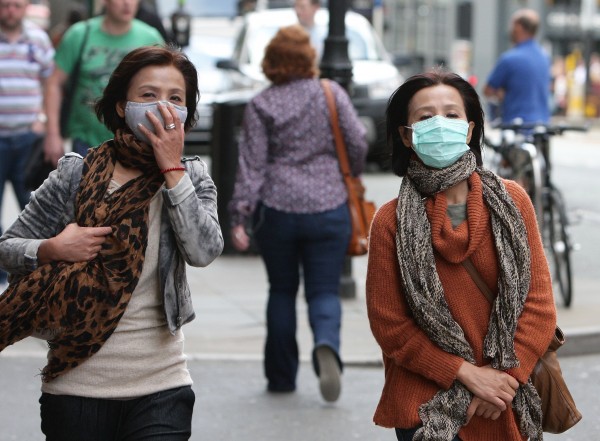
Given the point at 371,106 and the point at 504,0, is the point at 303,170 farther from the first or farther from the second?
the point at 504,0

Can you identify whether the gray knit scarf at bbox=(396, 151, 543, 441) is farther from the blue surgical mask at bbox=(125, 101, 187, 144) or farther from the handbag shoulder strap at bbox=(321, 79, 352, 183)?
the handbag shoulder strap at bbox=(321, 79, 352, 183)

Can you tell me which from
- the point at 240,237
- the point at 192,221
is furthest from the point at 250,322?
the point at 192,221

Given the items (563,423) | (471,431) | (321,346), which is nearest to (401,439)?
(471,431)

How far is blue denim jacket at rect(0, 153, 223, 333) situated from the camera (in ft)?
12.7

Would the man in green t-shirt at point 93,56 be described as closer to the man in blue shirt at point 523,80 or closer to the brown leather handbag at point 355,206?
the brown leather handbag at point 355,206

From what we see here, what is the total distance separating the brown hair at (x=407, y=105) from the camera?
399 cm

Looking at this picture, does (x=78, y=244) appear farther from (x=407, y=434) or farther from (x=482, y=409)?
(x=482, y=409)

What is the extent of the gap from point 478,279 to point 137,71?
1.07 meters

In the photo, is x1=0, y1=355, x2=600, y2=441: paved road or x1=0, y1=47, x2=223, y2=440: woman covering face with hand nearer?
x1=0, y1=47, x2=223, y2=440: woman covering face with hand

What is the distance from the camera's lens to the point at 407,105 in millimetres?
4043

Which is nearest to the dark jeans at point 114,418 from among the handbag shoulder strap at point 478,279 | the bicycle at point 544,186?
the handbag shoulder strap at point 478,279

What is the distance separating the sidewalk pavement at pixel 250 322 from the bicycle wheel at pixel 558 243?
0.16m

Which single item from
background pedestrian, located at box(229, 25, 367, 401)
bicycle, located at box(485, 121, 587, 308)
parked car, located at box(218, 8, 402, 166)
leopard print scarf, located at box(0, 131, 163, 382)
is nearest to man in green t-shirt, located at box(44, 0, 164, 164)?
background pedestrian, located at box(229, 25, 367, 401)

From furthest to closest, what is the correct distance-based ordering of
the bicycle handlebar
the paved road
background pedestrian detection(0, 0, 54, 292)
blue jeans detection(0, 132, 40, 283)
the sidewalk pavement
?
the bicycle handlebar, blue jeans detection(0, 132, 40, 283), background pedestrian detection(0, 0, 54, 292), the sidewalk pavement, the paved road
